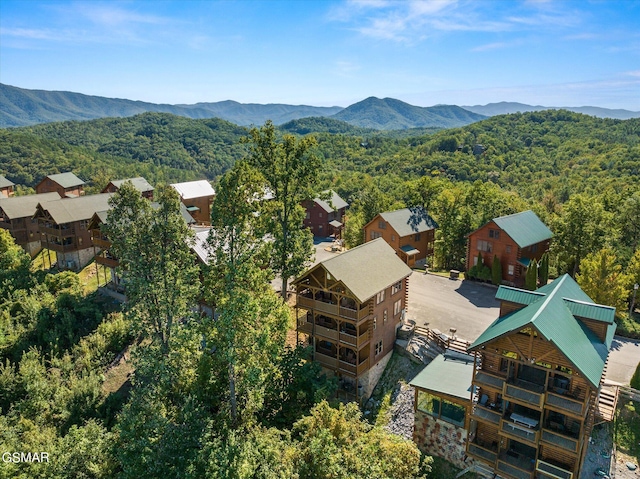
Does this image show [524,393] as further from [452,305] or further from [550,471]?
[452,305]

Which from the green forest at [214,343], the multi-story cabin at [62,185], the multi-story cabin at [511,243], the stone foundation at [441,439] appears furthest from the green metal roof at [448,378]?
the multi-story cabin at [62,185]

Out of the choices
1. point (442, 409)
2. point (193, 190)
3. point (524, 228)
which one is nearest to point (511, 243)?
point (524, 228)

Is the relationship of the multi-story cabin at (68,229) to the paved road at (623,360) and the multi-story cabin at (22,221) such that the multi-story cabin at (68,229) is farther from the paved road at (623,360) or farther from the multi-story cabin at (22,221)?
the paved road at (623,360)

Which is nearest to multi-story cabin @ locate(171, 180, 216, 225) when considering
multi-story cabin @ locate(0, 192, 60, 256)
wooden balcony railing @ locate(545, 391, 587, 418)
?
multi-story cabin @ locate(0, 192, 60, 256)

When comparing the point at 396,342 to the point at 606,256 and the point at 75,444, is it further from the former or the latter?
the point at 75,444

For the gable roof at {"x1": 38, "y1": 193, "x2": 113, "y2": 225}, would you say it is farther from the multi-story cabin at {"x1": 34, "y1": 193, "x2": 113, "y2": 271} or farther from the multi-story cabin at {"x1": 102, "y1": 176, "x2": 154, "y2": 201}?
the multi-story cabin at {"x1": 102, "y1": 176, "x2": 154, "y2": 201}

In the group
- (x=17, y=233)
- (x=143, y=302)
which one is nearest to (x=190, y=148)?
(x=17, y=233)
